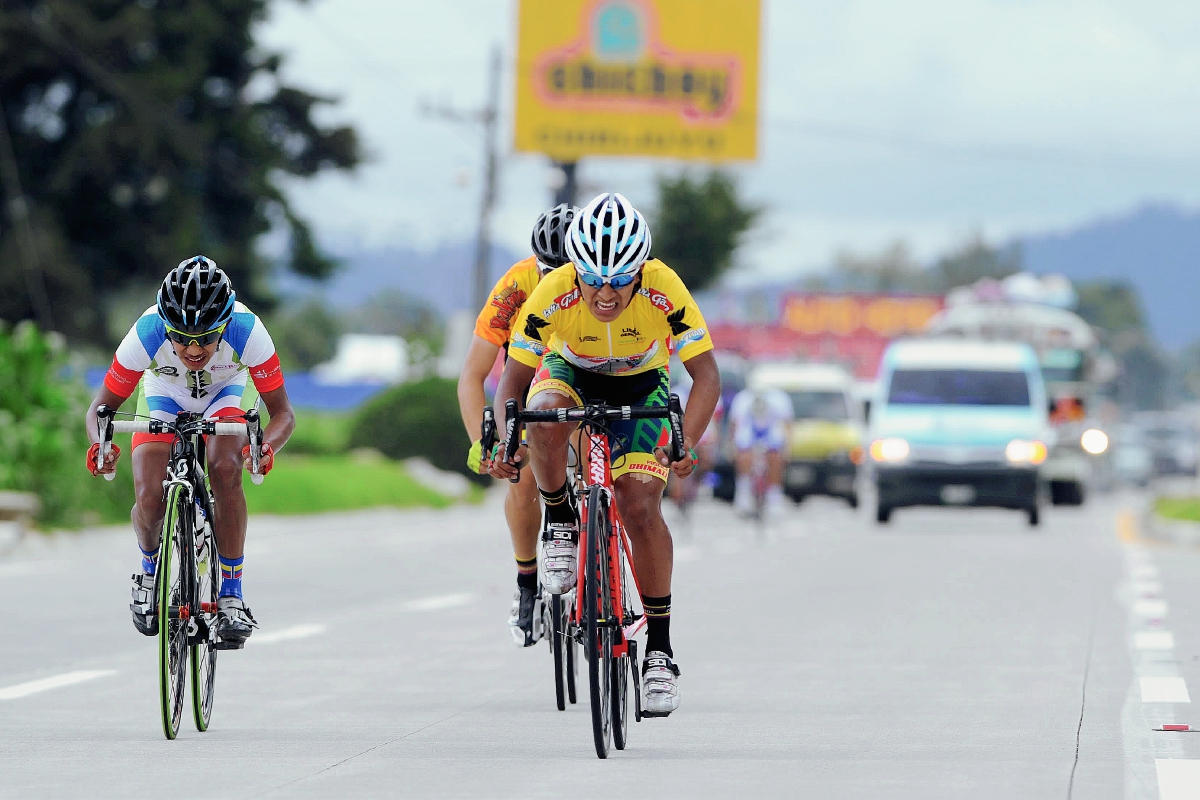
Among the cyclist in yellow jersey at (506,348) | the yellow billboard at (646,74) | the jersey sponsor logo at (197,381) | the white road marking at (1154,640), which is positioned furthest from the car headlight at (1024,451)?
the yellow billboard at (646,74)

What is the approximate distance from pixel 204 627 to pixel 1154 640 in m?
6.29

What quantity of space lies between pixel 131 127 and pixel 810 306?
203ft

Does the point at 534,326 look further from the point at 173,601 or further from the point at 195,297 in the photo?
the point at 173,601

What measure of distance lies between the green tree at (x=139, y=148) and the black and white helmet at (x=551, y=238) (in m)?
32.7

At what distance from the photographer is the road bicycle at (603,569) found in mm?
7824

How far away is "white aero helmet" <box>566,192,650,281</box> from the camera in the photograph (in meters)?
7.86

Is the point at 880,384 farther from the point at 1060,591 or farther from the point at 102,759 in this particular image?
the point at 102,759

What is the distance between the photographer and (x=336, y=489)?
2958 cm

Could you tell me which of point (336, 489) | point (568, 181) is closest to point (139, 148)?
point (568, 181)

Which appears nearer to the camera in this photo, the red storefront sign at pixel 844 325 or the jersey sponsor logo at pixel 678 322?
the jersey sponsor logo at pixel 678 322

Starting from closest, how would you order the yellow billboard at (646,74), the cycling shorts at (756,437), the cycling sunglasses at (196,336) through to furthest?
1. the cycling sunglasses at (196,336)
2. the cycling shorts at (756,437)
3. the yellow billboard at (646,74)

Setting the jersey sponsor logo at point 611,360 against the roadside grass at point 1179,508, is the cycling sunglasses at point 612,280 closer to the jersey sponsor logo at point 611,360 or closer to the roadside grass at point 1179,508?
the jersey sponsor logo at point 611,360

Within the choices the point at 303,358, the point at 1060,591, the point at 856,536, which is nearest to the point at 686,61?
the point at 856,536

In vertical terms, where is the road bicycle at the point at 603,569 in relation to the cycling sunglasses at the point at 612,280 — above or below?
below
